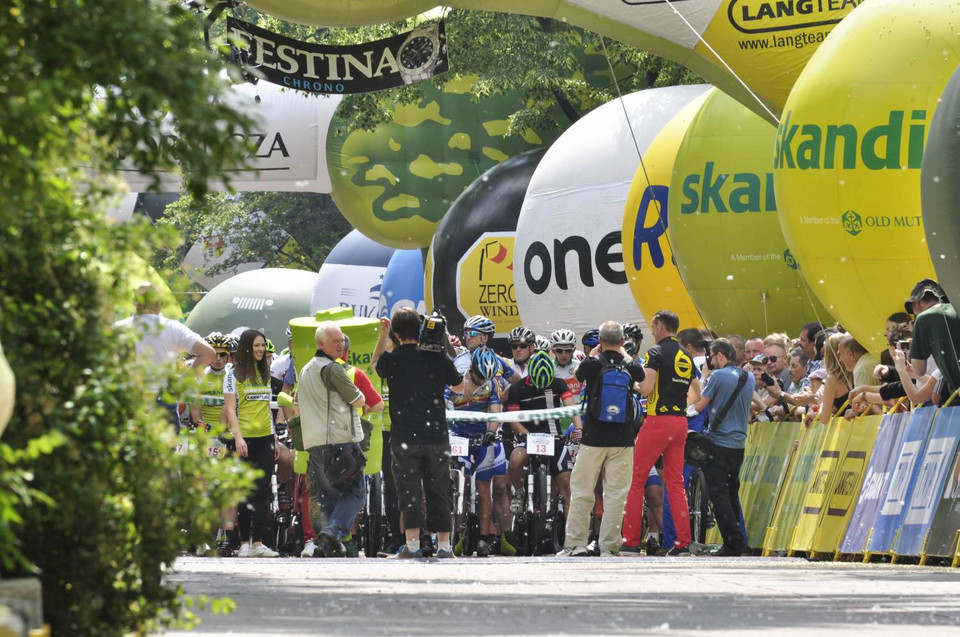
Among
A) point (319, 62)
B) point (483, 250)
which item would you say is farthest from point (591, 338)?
point (483, 250)

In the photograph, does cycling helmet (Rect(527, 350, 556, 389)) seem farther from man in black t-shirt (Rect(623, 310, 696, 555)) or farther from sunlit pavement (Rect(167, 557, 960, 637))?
sunlit pavement (Rect(167, 557, 960, 637))

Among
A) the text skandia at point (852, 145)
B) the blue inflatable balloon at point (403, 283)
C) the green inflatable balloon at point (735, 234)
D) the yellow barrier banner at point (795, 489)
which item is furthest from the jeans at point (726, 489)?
the blue inflatable balloon at point (403, 283)

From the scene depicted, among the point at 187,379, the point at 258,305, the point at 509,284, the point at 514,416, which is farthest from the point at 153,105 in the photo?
the point at 258,305

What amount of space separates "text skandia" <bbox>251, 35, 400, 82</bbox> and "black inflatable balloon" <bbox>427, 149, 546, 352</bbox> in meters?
7.64

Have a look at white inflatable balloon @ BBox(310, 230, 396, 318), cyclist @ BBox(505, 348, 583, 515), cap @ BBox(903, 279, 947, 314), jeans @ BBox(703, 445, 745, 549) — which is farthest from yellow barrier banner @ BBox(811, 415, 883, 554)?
white inflatable balloon @ BBox(310, 230, 396, 318)

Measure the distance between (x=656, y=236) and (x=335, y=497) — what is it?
24.5 feet

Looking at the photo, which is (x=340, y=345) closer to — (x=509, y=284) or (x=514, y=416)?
(x=514, y=416)

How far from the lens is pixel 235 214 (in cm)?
5738

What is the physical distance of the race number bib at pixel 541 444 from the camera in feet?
56.2

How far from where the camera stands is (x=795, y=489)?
14859mm

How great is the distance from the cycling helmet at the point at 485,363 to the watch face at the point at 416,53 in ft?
9.87

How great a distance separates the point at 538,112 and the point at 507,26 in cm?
171

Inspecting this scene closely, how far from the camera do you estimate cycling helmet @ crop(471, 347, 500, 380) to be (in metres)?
17.8

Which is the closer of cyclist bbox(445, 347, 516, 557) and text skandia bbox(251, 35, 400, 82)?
cyclist bbox(445, 347, 516, 557)
